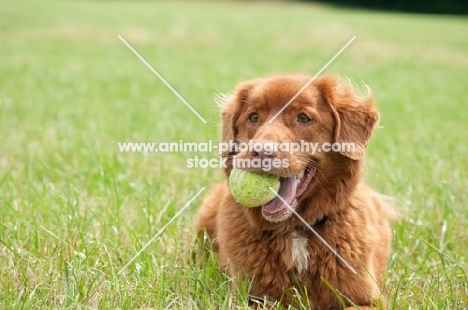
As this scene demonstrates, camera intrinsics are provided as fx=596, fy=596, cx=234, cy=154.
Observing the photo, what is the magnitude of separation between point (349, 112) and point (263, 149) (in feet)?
2.60

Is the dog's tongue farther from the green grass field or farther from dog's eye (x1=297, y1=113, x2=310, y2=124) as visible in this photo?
the green grass field

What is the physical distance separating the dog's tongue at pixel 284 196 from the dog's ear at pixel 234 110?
21.3 inches

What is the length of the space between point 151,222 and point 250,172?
4.47 ft

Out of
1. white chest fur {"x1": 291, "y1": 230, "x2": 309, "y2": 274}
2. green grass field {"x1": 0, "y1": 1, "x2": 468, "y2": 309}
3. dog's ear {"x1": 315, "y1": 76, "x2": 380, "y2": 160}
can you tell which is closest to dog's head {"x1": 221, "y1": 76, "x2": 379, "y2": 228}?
dog's ear {"x1": 315, "y1": 76, "x2": 380, "y2": 160}

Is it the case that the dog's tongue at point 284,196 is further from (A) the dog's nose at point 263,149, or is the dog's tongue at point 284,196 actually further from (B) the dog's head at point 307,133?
(A) the dog's nose at point 263,149

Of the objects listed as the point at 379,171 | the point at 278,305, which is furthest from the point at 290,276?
the point at 379,171

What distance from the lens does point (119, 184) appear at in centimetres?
529

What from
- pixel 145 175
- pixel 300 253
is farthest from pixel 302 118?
pixel 145 175

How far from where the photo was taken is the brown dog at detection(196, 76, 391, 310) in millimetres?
3424

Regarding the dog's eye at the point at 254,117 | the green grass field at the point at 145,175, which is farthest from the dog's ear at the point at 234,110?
the green grass field at the point at 145,175

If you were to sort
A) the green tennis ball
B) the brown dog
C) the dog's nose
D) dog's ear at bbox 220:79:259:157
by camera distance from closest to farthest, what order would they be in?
the dog's nose
the green tennis ball
the brown dog
dog's ear at bbox 220:79:259:157

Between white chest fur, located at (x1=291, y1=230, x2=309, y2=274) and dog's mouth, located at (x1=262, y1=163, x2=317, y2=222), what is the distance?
247 millimetres

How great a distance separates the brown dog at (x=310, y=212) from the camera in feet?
11.2

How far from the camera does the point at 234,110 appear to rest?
12.7ft
